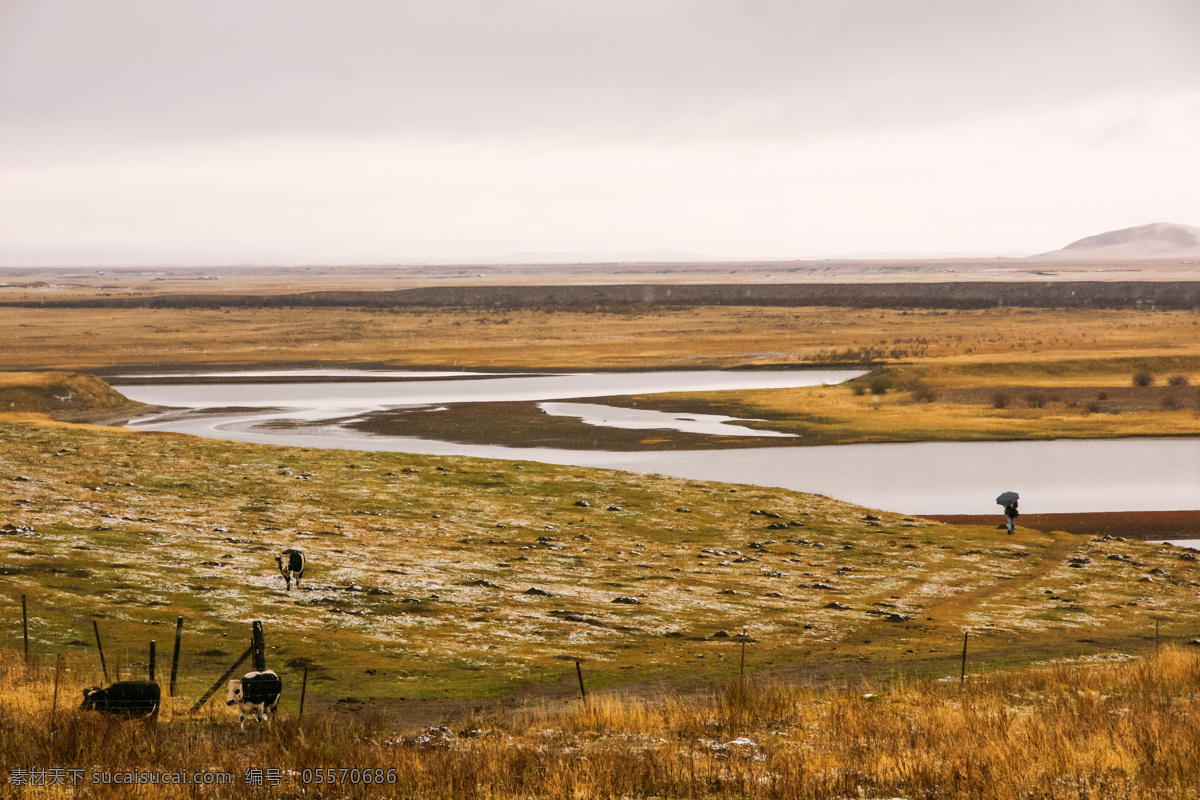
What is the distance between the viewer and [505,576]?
2878 centimetres

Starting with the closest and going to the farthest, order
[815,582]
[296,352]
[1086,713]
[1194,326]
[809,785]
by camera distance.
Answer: [809,785] < [1086,713] < [815,582] < [296,352] < [1194,326]

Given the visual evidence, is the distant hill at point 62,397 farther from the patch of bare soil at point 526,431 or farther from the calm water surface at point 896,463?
the patch of bare soil at point 526,431

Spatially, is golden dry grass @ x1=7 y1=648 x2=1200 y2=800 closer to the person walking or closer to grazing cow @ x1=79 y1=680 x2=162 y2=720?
grazing cow @ x1=79 y1=680 x2=162 y2=720

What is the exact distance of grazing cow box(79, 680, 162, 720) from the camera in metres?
13.3

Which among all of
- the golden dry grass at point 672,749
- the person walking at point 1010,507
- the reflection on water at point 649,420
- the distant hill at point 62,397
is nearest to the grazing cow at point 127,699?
the golden dry grass at point 672,749

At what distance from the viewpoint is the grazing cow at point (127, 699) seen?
1327cm

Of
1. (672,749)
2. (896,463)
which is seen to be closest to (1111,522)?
(896,463)

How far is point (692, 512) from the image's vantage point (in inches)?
1585

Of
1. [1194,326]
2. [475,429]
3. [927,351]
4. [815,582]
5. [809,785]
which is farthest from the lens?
[1194,326]

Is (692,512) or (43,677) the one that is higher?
(43,677)

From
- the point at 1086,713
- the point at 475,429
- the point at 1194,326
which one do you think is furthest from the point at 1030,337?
the point at 1086,713

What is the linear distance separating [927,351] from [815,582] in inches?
3183

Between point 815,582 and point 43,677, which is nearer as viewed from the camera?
point 43,677

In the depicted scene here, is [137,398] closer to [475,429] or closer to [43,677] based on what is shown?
[475,429]
